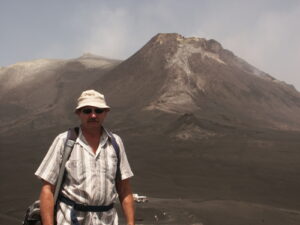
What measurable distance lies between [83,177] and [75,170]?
6cm

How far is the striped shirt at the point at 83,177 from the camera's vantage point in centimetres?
337

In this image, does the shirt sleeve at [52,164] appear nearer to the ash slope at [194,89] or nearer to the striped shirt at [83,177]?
the striped shirt at [83,177]

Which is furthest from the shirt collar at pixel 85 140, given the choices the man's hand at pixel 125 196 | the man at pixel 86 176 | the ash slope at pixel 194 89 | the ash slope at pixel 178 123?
A: the ash slope at pixel 194 89

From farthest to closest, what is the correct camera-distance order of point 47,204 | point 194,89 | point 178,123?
point 194,89 < point 178,123 < point 47,204

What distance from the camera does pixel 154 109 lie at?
45094 millimetres

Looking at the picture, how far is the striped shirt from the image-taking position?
337 cm

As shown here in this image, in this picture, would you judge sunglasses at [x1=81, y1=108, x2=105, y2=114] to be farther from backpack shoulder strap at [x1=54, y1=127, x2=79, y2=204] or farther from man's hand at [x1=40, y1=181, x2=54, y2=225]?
man's hand at [x1=40, y1=181, x2=54, y2=225]

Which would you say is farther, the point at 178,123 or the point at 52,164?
the point at 178,123

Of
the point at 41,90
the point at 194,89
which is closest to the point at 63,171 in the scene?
the point at 194,89

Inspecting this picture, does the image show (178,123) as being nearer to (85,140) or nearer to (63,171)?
(85,140)

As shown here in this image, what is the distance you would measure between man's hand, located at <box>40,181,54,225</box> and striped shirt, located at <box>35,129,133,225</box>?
44 millimetres

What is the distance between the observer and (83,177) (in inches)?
133

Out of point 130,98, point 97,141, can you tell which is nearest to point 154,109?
point 130,98

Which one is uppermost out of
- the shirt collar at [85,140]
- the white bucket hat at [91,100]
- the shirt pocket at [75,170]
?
the white bucket hat at [91,100]
